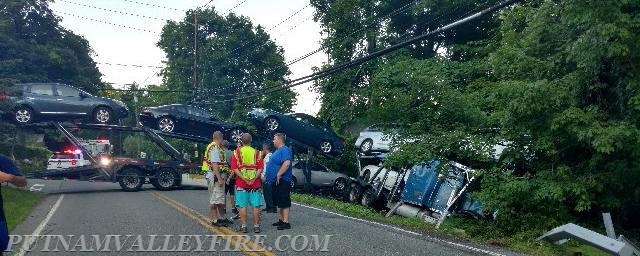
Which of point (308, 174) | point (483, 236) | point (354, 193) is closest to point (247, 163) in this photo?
point (483, 236)

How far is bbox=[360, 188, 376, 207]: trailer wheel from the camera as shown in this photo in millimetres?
18417

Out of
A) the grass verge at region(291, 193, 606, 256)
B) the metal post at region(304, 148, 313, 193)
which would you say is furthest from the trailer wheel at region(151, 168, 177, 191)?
the grass verge at region(291, 193, 606, 256)

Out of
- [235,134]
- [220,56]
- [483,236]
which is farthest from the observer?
[220,56]

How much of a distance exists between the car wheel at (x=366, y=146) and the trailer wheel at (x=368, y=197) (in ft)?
10.1

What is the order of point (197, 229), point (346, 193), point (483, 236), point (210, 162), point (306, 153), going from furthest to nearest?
1. point (306, 153)
2. point (346, 193)
3. point (483, 236)
4. point (210, 162)
5. point (197, 229)

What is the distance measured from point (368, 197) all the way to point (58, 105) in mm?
10609

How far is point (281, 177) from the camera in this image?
31.4 feet

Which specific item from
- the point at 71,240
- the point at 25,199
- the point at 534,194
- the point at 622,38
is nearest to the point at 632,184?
the point at 534,194

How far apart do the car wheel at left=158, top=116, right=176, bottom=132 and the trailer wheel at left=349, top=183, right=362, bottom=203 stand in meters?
6.96

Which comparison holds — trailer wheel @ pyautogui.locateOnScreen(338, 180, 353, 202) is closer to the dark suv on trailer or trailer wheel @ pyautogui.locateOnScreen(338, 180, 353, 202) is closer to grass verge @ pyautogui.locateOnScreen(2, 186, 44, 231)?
the dark suv on trailer

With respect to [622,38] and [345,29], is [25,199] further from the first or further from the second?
[345,29]

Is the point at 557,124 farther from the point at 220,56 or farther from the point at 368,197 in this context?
the point at 220,56

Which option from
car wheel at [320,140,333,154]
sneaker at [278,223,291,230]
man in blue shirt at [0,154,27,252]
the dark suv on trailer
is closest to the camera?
man in blue shirt at [0,154,27,252]

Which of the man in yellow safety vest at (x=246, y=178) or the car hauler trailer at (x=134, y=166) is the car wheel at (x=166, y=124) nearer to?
the car hauler trailer at (x=134, y=166)
